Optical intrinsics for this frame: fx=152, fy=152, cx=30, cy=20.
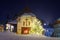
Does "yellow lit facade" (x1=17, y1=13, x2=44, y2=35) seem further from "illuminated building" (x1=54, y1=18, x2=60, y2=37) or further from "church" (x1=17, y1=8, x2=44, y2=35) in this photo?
"illuminated building" (x1=54, y1=18, x2=60, y2=37)

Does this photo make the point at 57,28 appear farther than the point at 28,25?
No

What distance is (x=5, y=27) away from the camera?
298 cm

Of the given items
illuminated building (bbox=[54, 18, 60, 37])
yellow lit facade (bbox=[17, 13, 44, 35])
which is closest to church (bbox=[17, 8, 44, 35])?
yellow lit facade (bbox=[17, 13, 44, 35])

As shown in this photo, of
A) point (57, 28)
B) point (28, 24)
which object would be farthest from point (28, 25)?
point (57, 28)

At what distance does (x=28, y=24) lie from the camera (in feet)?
9.82

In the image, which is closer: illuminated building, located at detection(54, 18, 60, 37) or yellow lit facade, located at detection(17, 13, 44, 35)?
illuminated building, located at detection(54, 18, 60, 37)

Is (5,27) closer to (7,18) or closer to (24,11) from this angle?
(7,18)

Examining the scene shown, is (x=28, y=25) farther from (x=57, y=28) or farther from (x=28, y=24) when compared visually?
(x=57, y=28)

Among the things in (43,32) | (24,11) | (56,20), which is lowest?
(43,32)

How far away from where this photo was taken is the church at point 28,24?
2.97 metres

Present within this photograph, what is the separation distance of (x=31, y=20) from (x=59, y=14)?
55 centimetres

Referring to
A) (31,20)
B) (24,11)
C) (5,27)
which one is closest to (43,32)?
(31,20)

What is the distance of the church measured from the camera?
117 inches

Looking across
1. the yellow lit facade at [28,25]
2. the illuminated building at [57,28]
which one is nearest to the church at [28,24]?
the yellow lit facade at [28,25]
